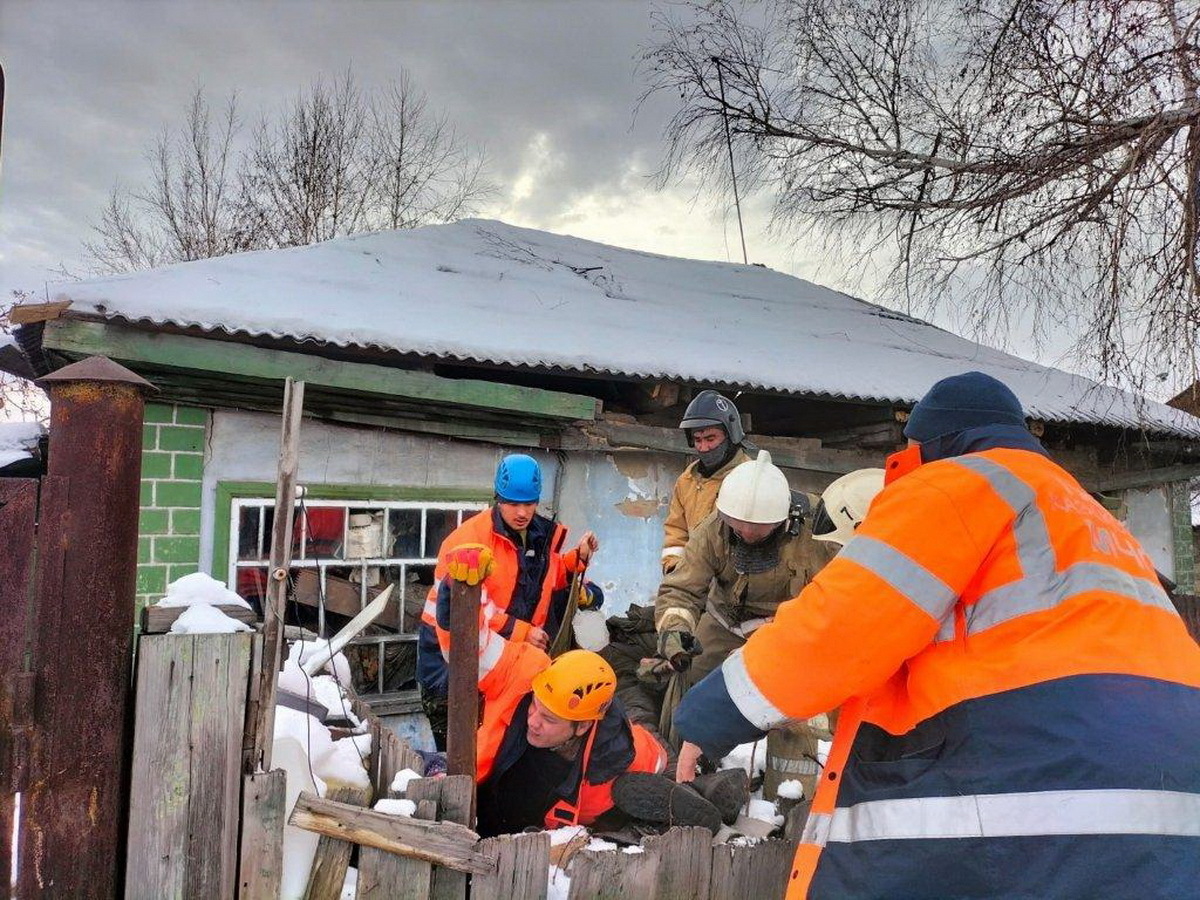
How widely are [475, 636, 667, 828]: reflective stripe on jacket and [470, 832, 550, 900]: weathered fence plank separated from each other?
82cm

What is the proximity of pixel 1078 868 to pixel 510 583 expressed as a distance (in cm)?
284

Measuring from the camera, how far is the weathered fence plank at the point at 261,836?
2277 millimetres

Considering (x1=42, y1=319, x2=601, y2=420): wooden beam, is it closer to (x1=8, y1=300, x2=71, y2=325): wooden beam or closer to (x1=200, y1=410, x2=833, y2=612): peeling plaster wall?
(x1=8, y1=300, x2=71, y2=325): wooden beam

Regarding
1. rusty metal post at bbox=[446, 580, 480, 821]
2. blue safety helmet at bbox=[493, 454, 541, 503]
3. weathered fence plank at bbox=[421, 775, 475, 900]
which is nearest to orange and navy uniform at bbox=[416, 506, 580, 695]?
blue safety helmet at bbox=[493, 454, 541, 503]

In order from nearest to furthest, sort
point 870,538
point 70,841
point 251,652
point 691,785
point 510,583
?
point 870,538, point 70,841, point 251,652, point 691,785, point 510,583

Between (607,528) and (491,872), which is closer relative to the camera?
(491,872)

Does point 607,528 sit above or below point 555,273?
below

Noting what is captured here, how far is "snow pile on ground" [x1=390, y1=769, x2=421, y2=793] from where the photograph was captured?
8.93ft

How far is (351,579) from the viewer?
5.40 metres

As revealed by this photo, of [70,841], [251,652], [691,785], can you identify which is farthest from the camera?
[691,785]

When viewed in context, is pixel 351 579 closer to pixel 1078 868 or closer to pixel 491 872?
pixel 491 872

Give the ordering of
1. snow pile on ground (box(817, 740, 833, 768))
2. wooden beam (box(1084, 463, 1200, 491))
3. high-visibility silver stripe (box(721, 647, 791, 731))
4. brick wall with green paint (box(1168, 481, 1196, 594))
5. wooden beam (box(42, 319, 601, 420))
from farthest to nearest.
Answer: brick wall with green paint (box(1168, 481, 1196, 594)) < wooden beam (box(1084, 463, 1200, 491)) < wooden beam (box(42, 319, 601, 420)) < snow pile on ground (box(817, 740, 833, 768)) < high-visibility silver stripe (box(721, 647, 791, 731))

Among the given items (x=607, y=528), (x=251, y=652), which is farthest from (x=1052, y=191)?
(x=251, y=652)

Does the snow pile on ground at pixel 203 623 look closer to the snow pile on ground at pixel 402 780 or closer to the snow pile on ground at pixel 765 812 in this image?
the snow pile on ground at pixel 402 780
